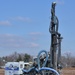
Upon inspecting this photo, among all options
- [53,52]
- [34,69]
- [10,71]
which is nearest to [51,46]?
[53,52]

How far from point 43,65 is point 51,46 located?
1132 millimetres

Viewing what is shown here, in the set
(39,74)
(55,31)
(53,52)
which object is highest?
(55,31)

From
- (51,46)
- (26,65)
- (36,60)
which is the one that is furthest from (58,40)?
(26,65)

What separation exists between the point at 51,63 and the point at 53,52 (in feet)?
1.94

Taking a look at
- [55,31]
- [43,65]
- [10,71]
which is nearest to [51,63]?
[43,65]

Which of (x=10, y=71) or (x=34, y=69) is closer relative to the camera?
(x=34, y=69)

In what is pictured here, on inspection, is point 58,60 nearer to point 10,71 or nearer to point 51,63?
point 51,63

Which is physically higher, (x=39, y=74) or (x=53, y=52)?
(x=53, y=52)

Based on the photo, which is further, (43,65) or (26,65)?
(26,65)

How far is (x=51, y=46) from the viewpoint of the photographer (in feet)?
57.4

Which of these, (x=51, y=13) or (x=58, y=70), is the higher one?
(x=51, y=13)

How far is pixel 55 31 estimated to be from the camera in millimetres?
17453

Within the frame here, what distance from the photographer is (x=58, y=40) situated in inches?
689

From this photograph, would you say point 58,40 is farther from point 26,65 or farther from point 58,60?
point 26,65
